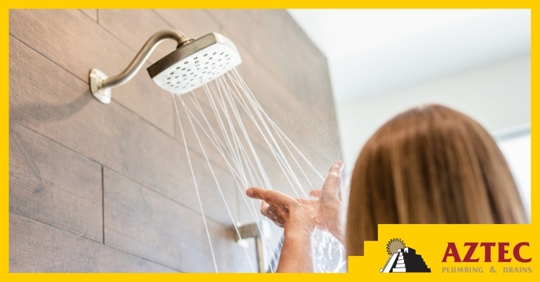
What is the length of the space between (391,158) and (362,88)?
2.04m

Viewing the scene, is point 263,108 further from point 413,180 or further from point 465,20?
point 465,20

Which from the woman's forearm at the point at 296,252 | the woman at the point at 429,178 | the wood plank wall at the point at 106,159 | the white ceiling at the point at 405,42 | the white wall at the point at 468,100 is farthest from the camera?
the white wall at the point at 468,100

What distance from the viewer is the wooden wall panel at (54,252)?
2.49 feet

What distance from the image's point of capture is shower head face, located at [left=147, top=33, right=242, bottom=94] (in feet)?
2.83

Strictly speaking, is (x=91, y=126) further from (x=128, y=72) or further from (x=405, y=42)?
(x=405, y=42)

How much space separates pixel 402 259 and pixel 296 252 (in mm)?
267

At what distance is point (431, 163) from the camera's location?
1.59 ft

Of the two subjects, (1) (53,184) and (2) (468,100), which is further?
(2) (468,100)

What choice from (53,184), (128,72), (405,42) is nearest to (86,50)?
(128,72)

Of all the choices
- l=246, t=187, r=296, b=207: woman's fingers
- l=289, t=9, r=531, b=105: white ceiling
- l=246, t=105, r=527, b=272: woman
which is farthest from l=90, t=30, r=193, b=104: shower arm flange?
l=289, t=9, r=531, b=105: white ceiling

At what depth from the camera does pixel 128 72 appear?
92cm

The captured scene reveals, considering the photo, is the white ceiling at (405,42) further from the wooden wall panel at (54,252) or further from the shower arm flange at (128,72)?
the wooden wall panel at (54,252)

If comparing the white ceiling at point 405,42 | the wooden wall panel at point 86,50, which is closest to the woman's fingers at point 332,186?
the wooden wall panel at point 86,50

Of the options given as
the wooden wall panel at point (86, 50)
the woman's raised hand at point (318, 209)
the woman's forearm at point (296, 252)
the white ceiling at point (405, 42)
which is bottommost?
the woman's forearm at point (296, 252)
